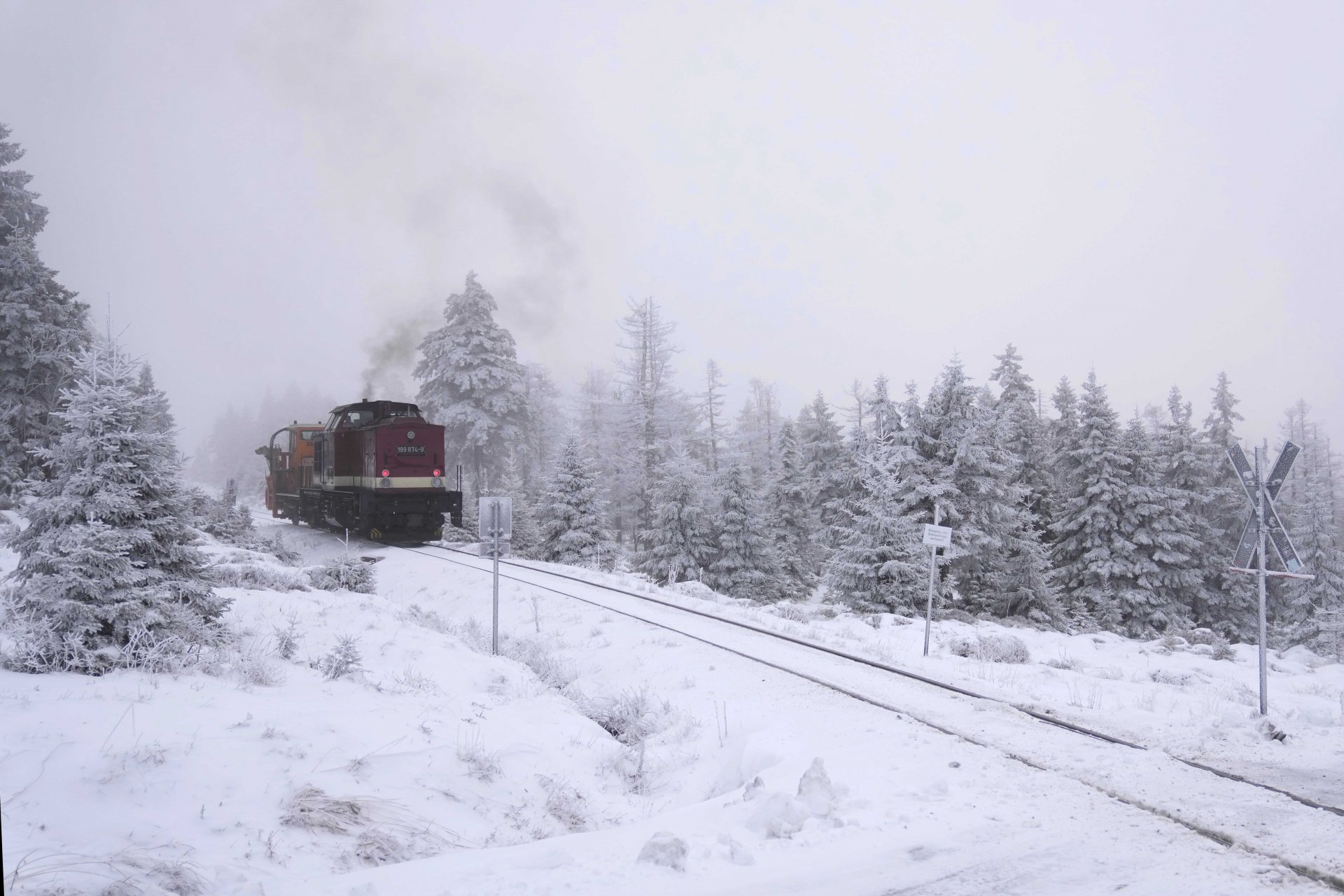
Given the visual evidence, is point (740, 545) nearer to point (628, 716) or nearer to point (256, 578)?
point (256, 578)

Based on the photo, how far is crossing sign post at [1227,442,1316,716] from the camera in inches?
293

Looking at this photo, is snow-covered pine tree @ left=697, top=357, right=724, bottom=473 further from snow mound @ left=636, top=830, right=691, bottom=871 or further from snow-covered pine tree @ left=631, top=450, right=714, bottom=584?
snow mound @ left=636, top=830, right=691, bottom=871

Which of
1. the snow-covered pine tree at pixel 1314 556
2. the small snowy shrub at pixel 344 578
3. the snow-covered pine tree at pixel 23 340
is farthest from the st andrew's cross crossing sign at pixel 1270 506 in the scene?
the snow-covered pine tree at pixel 1314 556

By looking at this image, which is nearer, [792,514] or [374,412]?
[374,412]

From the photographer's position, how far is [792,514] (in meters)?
31.3

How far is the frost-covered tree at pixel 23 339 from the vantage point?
17.0m

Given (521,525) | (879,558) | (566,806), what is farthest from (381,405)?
(566,806)

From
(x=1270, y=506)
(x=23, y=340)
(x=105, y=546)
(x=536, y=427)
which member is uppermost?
(x=23, y=340)

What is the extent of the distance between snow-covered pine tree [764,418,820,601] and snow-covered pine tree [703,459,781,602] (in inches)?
147

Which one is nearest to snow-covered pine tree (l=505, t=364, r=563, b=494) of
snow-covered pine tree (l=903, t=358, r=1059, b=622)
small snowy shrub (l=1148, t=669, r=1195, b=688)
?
snow-covered pine tree (l=903, t=358, r=1059, b=622)

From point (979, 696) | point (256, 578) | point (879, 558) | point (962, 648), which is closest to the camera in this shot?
point (979, 696)

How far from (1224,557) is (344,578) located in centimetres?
3429

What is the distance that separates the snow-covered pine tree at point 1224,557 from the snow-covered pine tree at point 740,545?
17995 millimetres

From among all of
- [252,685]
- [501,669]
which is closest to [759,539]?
[501,669]
